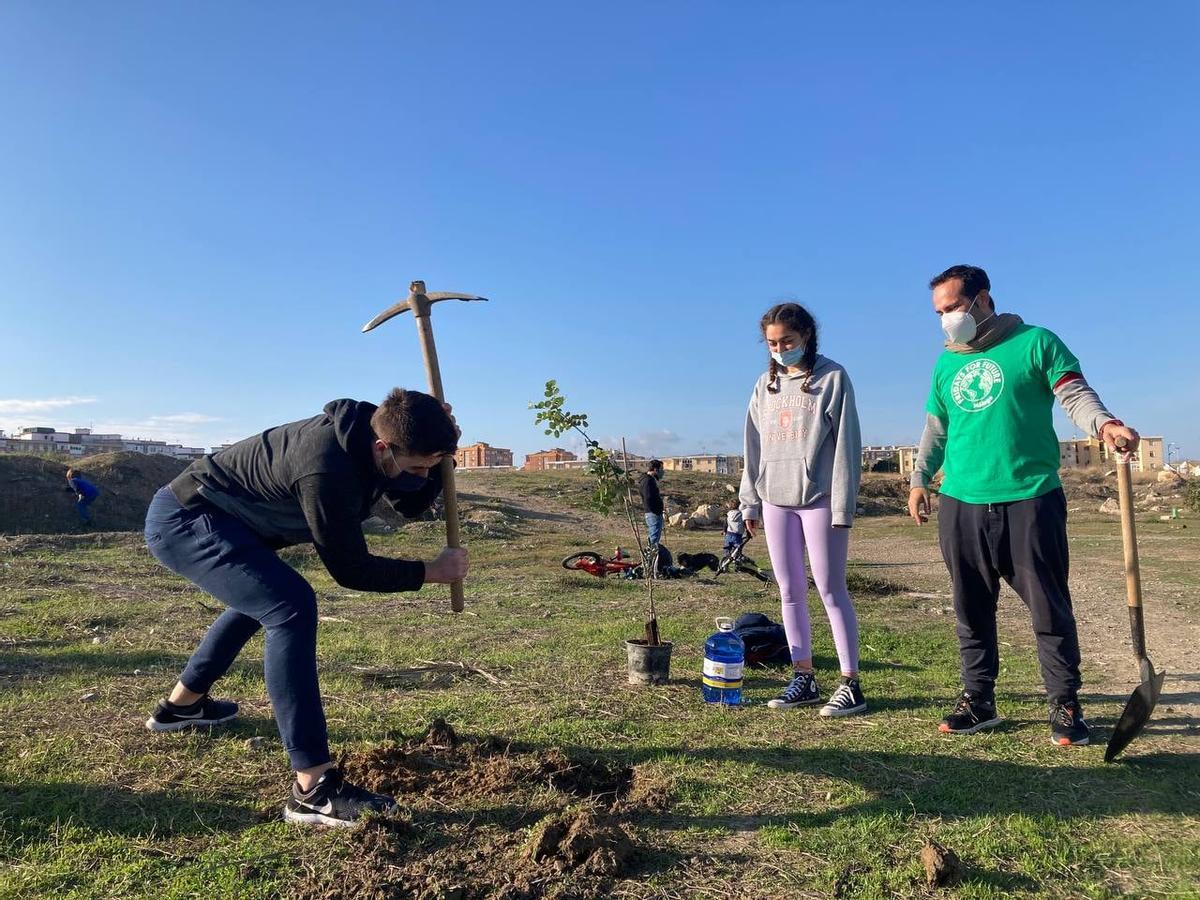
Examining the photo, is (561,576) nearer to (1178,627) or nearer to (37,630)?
(37,630)

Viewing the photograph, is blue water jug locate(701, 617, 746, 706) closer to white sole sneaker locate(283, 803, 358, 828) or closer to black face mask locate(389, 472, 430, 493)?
black face mask locate(389, 472, 430, 493)

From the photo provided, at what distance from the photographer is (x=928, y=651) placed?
602 cm

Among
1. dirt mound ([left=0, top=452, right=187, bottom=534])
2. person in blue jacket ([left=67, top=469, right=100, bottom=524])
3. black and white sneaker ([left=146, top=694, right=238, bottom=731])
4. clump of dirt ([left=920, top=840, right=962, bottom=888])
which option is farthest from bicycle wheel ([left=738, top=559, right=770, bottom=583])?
dirt mound ([left=0, top=452, right=187, bottom=534])

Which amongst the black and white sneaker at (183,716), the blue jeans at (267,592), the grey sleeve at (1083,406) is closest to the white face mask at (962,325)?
the grey sleeve at (1083,406)

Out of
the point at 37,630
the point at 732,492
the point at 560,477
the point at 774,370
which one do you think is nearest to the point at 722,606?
the point at 774,370

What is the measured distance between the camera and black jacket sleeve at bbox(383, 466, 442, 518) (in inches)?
132

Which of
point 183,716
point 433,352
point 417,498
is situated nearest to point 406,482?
point 417,498

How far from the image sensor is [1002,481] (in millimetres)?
3834

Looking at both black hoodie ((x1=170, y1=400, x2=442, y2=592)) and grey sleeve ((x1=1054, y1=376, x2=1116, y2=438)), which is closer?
black hoodie ((x1=170, y1=400, x2=442, y2=592))

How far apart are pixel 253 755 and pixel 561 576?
7.95 meters

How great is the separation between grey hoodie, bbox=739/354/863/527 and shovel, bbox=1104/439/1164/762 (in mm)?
1174

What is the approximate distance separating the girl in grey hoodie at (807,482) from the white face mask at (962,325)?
573 mm

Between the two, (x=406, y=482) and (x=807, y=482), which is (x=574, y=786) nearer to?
(x=406, y=482)

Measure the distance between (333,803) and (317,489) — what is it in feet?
3.62
